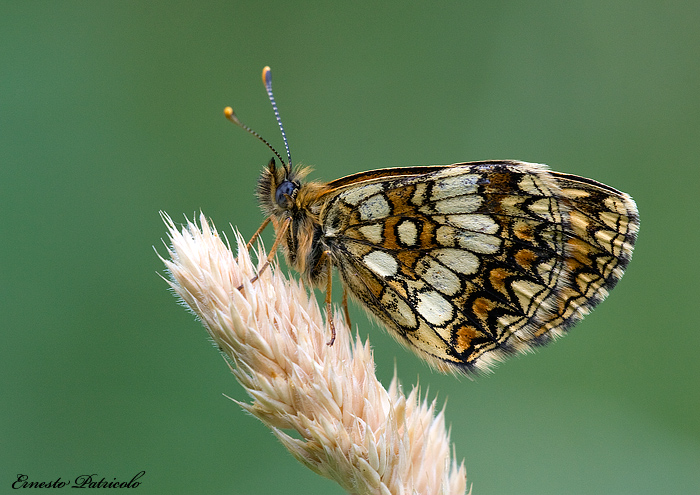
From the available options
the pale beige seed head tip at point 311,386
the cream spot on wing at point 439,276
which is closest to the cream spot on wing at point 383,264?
the cream spot on wing at point 439,276

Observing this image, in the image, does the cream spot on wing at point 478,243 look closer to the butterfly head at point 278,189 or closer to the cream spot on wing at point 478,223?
the cream spot on wing at point 478,223

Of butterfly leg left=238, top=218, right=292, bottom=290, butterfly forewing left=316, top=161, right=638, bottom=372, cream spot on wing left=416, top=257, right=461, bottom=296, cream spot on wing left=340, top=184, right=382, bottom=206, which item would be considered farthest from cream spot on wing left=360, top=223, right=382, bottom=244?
butterfly leg left=238, top=218, right=292, bottom=290

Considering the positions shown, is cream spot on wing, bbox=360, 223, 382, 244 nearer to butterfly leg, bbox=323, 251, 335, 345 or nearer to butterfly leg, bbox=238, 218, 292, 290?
butterfly leg, bbox=323, 251, 335, 345

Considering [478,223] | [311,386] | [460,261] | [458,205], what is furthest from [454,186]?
[311,386]

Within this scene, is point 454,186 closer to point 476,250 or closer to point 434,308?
point 476,250

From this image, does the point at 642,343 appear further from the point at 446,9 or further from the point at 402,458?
the point at 446,9
